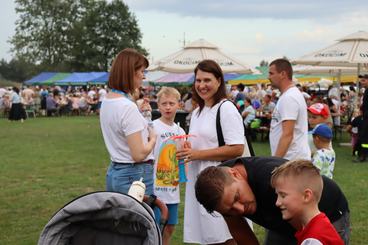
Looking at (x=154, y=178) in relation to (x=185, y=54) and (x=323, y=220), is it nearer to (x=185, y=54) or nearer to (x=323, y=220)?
(x=323, y=220)

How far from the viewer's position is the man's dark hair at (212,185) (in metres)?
2.60

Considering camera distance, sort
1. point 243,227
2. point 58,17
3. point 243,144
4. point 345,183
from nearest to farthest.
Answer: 1. point 243,227
2. point 243,144
3. point 345,183
4. point 58,17

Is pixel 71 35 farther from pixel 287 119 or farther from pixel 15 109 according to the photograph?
pixel 287 119

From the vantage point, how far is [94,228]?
2986 millimetres

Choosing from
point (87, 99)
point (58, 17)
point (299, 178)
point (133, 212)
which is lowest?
point (87, 99)

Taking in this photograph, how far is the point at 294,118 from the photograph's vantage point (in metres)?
5.07

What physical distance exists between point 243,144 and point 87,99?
29.5 meters

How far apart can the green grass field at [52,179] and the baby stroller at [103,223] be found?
2.88 metres

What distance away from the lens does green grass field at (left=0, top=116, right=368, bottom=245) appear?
639cm

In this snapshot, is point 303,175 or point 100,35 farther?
point 100,35

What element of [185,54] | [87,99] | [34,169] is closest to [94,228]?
[34,169]

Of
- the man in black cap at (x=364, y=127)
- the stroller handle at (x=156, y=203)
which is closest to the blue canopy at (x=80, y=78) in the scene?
the man in black cap at (x=364, y=127)

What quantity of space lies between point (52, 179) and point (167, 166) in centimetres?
571

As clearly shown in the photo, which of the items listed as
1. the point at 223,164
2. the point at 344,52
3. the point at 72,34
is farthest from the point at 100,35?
the point at 223,164
